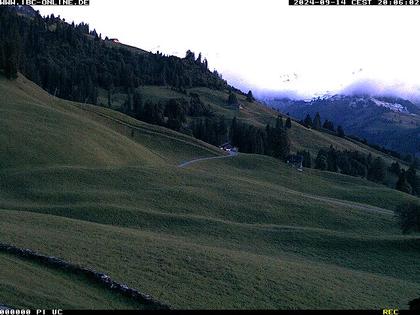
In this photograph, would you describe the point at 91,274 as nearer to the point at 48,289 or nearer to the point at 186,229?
the point at 48,289

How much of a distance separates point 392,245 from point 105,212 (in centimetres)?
3493

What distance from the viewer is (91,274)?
29.9 metres

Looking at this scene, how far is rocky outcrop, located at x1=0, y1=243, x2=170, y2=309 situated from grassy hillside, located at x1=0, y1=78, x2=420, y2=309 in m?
1.08

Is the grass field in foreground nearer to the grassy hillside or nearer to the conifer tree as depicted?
the grassy hillside

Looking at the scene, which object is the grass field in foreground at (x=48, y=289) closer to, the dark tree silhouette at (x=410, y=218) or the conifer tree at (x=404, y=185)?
the dark tree silhouette at (x=410, y=218)

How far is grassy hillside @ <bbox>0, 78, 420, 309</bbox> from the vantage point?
3341cm

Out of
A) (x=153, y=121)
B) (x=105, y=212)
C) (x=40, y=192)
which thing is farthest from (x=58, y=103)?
(x=105, y=212)

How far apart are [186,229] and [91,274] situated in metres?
24.5

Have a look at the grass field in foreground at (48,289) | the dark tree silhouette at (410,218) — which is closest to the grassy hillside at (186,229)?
the grass field in foreground at (48,289)

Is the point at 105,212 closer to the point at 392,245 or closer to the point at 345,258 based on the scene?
the point at 345,258

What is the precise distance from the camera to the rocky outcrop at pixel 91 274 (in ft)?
91.4

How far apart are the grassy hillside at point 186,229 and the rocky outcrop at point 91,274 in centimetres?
108

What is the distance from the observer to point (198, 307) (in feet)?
93.2

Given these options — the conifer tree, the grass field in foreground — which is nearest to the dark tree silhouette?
the grass field in foreground
